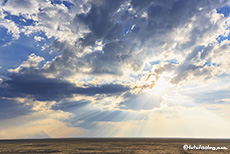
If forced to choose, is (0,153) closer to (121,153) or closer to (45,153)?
(45,153)

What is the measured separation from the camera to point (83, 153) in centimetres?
4169

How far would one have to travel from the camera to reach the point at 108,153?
40.6 metres

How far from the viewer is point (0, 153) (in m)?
42.0

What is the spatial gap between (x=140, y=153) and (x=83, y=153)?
608 inches

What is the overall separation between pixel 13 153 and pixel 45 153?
8567 mm

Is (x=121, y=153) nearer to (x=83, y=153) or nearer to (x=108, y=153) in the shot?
(x=108, y=153)

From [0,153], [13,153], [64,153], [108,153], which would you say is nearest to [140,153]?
[108,153]

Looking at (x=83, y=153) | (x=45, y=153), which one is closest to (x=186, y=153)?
(x=83, y=153)

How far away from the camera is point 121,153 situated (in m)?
40.6

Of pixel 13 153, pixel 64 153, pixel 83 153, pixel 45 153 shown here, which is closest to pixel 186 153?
pixel 83 153

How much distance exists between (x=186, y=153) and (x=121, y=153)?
18299 millimetres

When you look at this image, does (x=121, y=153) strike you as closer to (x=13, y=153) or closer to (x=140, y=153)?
(x=140, y=153)

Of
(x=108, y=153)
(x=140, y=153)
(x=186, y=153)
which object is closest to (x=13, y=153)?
(x=108, y=153)

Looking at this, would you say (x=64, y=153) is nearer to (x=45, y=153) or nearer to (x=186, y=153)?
(x=45, y=153)
